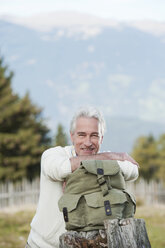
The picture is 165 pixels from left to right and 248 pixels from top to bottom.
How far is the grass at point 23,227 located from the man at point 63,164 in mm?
5782

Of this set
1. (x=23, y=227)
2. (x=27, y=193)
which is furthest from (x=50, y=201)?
(x=27, y=193)

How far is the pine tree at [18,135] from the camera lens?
2214cm

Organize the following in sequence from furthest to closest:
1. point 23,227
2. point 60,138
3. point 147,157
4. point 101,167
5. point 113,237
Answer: point 147,157
point 60,138
point 23,227
point 101,167
point 113,237

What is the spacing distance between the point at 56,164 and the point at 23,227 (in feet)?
29.6

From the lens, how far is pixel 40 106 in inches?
933

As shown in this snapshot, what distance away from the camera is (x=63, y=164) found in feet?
10.0

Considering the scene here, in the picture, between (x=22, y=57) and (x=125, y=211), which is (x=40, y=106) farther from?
(x=22, y=57)

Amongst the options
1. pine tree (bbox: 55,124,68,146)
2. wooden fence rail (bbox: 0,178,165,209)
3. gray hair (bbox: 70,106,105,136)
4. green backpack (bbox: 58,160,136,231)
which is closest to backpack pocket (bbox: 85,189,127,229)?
green backpack (bbox: 58,160,136,231)

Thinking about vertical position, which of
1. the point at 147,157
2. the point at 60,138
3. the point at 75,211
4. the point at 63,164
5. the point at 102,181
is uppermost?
the point at 60,138

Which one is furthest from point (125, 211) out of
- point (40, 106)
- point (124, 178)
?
point (40, 106)

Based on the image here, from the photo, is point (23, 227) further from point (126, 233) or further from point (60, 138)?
point (60, 138)

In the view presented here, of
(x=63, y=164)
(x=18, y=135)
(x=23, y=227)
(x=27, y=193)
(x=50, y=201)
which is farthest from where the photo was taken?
(x=18, y=135)

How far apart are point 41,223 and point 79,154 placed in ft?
1.78

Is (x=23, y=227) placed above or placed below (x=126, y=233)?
below
